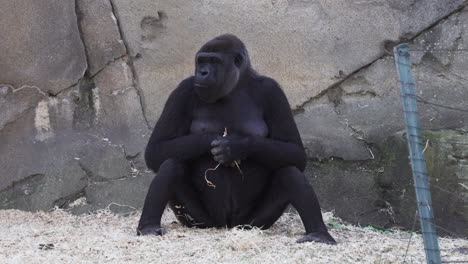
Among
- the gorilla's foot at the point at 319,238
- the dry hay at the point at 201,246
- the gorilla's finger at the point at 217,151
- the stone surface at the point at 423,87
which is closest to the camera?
the dry hay at the point at 201,246

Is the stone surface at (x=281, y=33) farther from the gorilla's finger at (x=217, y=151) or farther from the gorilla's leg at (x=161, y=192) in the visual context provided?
the gorilla's finger at (x=217, y=151)

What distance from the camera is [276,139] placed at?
416 cm

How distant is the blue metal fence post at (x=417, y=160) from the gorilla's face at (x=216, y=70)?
57.3 inches

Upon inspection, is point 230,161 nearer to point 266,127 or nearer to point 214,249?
point 266,127

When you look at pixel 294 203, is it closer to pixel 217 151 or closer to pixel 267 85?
pixel 217 151

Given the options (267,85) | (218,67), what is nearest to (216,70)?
(218,67)

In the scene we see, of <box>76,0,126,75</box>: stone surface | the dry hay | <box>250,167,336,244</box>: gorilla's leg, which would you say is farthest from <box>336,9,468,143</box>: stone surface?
<box>76,0,126,75</box>: stone surface

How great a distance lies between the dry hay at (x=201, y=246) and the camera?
3.36m

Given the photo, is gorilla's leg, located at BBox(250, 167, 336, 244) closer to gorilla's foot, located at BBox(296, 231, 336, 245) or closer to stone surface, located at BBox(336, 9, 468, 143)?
gorilla's foot, located at BBox(296, 231, 336, 245)

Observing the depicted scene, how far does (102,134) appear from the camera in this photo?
5.21 metres

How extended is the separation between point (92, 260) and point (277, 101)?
133 centimetres

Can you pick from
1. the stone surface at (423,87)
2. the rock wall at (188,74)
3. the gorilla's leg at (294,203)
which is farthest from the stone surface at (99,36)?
the gorilla's leg at (294,203)

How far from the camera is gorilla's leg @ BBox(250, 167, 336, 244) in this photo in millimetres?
3941

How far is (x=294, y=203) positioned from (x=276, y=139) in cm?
34
